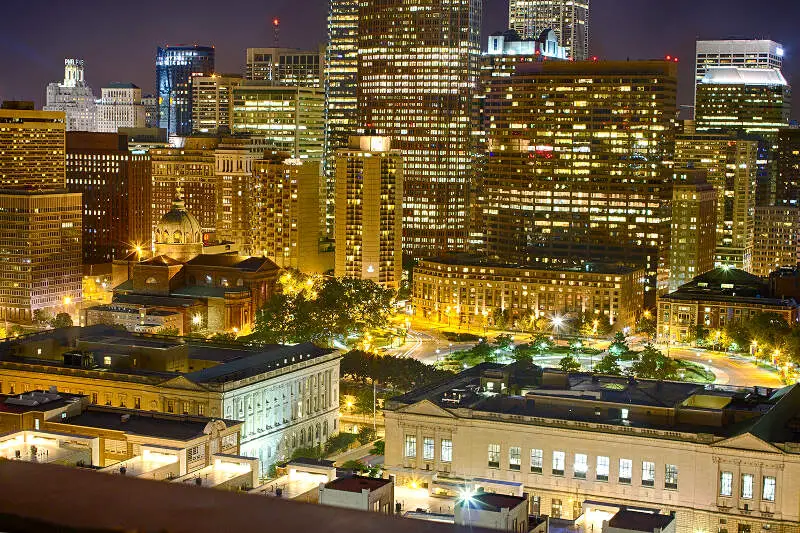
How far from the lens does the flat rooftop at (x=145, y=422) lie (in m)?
73.2

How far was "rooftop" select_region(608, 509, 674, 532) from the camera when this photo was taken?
4862cm

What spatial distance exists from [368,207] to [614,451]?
11690 cm

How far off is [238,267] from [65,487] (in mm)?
160773

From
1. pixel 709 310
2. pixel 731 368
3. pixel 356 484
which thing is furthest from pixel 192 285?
pixel 356 484

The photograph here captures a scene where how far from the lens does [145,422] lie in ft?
252

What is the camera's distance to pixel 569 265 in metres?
193

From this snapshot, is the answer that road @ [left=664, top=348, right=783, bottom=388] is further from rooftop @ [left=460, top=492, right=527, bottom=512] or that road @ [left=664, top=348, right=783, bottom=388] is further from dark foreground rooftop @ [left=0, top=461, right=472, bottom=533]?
dark foreground rooftop @ [left=0, top=461, right=472, bottom=533]

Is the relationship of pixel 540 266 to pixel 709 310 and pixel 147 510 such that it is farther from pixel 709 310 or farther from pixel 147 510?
pixel 147 510

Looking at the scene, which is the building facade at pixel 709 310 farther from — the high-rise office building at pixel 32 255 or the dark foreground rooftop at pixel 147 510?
the dark foreground rooftop at pixel 147 510

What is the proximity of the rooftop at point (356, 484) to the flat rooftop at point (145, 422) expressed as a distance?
1950 centimetres

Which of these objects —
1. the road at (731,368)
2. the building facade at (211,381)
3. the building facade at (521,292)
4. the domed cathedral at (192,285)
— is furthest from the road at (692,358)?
the building facade at (211,381)

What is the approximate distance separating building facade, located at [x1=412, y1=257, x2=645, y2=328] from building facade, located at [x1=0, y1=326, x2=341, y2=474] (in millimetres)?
71903

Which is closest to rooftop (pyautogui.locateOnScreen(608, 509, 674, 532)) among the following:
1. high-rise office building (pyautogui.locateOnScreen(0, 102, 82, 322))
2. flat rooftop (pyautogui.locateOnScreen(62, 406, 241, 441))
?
flat rooftop (pyautogui.locateOnScreen(62, 406, 241, 441))

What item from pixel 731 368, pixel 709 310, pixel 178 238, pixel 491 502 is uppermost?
pixel 178 238
